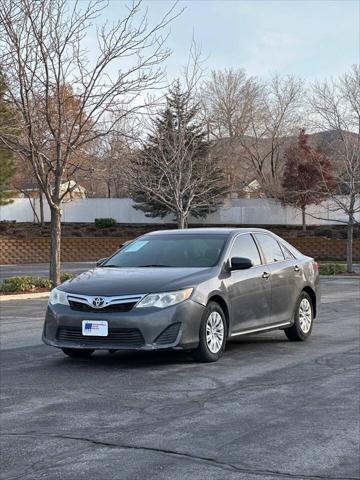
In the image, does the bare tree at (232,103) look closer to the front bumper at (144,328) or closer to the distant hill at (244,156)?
the distant hill at (244,156)

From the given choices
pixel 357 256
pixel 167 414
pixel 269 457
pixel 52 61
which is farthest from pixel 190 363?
pixel 357 256

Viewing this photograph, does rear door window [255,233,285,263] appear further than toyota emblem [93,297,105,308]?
Yes

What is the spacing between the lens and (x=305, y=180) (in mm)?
41406

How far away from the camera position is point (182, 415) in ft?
20.9

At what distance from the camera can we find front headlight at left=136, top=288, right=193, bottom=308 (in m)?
8.31

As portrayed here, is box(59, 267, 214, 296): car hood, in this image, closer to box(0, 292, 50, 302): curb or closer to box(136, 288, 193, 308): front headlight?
box(136, 288, 193, 308): front headlight

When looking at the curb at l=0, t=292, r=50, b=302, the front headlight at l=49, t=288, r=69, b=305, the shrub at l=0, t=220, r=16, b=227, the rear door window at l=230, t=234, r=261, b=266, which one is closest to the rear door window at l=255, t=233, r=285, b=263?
the rear door window at l=230, t=234, r=261, b=266

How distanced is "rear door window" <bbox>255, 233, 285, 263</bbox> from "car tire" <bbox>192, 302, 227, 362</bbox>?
5.33ft

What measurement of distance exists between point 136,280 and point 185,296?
1.92 ft

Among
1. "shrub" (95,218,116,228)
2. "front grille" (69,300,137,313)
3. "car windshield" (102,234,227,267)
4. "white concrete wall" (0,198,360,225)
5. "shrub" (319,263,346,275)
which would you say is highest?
"white concrete wall" (0,198,360,225)

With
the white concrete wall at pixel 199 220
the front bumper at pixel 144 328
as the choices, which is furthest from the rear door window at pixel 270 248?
the white concrete wall at pixel 199 220

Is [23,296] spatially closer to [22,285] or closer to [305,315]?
[22,285]

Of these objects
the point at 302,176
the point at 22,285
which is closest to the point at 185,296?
the point at 22,285

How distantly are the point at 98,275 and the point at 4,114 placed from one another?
12.3 metres
